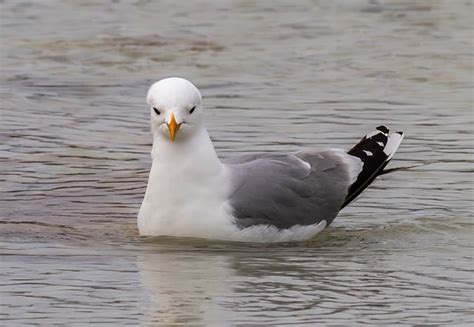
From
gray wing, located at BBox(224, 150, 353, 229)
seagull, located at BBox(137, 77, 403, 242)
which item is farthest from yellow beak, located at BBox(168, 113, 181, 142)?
gray wing, located at BBox(224, 150, 353, 229)

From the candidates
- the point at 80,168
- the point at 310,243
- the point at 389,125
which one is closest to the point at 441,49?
the point at 389,125

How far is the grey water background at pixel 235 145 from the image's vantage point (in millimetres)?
6836

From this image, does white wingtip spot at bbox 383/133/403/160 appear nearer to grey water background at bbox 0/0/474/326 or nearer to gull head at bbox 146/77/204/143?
grey water background at bbox 0/0/474/326

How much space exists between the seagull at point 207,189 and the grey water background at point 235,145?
11 cm

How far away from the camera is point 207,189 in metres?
7.85

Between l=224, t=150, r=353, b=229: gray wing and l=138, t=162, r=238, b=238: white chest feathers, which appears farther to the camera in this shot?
l=224, t=150, r=353, b=229: gray wing

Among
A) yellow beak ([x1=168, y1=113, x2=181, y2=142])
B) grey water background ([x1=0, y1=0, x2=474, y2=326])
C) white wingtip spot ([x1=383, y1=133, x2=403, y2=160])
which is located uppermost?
yellow beak ([x1=168, y1=113, x2=181, y2=142])

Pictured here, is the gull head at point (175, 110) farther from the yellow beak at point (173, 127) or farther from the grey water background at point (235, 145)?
the grey water background at point (235, 145)

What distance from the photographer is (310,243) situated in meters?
8.14

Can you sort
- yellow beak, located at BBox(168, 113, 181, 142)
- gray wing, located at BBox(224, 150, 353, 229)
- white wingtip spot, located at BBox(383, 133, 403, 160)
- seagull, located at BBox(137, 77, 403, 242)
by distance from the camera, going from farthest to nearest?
white wingtip spot, located at BBox(383, 133, 403, 160), gray wing, located at BBox(224, 150, 353, 229), seagull, located at BBox(137, 77, 403, 242), yellow beak, located at BBox(168, 113, 181, 142)

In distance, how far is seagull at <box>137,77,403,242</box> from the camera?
7.80 m

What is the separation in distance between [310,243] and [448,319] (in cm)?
174

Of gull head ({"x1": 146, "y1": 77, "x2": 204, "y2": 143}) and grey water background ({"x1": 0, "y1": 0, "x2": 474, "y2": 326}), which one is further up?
gull head ({"x1": 146, "y1": 77, "x2": 204, "y2": 143})

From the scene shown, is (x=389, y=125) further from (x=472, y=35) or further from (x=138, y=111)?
(x=472, y=35)
